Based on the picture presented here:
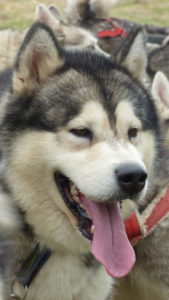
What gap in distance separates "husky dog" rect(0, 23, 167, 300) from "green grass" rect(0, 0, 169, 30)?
37.3 ft

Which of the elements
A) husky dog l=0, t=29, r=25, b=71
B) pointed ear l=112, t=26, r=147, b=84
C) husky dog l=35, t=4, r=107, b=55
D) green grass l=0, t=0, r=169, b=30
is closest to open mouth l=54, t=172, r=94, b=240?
pointed ear l=112, t=26, r=147, b=84

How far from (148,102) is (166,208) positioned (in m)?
0.75

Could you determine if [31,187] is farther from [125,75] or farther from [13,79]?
[125,75]

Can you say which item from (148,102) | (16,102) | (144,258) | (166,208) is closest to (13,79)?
(16,102)

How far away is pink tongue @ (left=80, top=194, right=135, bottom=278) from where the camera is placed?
2357 mm

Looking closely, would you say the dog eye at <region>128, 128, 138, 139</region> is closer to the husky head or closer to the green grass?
the husky head

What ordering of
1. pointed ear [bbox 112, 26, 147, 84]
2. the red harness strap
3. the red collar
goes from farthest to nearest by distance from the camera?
the red harness strap
the red collar
pointed ear [bbox 112, 26, 147, 84]

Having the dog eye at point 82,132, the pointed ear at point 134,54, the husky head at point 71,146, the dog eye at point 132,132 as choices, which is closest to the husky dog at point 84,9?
the pointed ear at point 134,54

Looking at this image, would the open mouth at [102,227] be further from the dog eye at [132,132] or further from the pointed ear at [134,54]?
the pointed ear at [134,54]

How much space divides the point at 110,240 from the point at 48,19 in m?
5.30

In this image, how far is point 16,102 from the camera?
2.46 meters

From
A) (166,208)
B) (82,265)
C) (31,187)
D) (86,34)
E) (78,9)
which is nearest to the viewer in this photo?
(31,187)

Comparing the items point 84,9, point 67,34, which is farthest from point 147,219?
point 84,9

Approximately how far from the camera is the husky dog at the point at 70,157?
2301 mm
